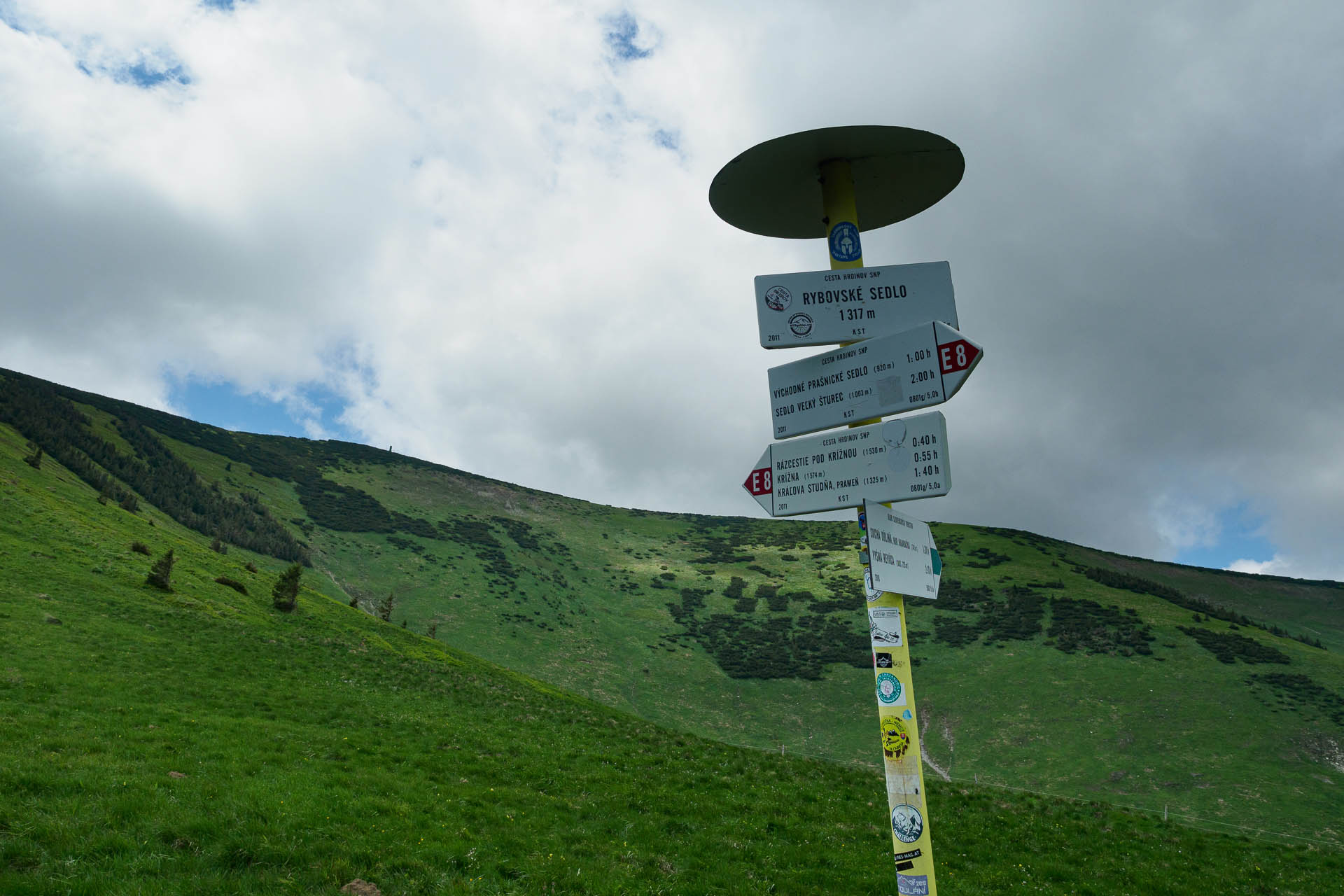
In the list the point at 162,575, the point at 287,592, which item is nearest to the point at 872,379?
the point at 162,575

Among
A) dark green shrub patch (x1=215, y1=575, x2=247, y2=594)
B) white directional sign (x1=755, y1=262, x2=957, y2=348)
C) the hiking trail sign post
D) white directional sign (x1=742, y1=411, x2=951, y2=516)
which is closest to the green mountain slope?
dark green shrub patch (x1=215, y1=575, x2=247, y2=594)

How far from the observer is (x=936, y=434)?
510cm

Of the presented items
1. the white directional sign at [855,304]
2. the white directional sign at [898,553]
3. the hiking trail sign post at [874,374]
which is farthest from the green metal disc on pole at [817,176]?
the white directional sign at [898,553]

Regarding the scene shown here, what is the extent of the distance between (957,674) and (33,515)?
84473 mm

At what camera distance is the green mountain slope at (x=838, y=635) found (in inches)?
2180

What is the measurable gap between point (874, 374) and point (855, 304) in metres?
0.79

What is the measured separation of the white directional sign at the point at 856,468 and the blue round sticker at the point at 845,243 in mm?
1881

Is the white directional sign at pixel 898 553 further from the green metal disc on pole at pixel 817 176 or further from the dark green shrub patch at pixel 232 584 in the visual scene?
the dark green shrub patch at pixel 232 584

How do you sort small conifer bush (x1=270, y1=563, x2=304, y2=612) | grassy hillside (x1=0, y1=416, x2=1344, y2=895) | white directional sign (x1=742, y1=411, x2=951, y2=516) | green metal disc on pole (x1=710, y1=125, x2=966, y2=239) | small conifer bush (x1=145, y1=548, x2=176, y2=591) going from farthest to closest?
small conifer bush (x1=270, y1=563, x2=304, y2=612) < small conifer bush (x1=145, y1=548, x2=176, y2=591) < grassy hillside (x1=0, y1=416, x2=1344, y2=895) < green metal disc on pole (x1=710, y1=125, x2=966, y2=239) < white directional sign (x1=742, y1=411, x2=951, y2=516)

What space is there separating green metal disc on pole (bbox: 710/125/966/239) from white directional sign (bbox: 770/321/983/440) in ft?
6.50

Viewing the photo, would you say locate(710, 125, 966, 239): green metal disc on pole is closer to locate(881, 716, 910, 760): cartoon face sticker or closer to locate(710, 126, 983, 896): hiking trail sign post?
locate(710, 126, 983, 896): hiking trail sign post

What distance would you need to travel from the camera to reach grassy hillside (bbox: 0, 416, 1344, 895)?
981 cm

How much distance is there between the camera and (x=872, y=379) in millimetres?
5652

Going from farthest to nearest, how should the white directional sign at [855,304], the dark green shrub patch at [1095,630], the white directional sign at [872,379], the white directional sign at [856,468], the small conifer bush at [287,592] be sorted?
the dark green shrub patch at [1095,630] → the small conifer bush at [287,592] → the white directional sign at [855,304] → the white directional sign at [872,379] → the white directional sign at [856,468]
